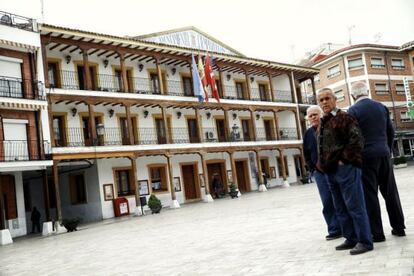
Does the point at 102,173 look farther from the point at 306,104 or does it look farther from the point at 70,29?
the point at 306,104

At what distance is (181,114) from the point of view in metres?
28.7

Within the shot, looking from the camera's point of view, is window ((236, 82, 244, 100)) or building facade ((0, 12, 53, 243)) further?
window ((236, 82, 244, 100))

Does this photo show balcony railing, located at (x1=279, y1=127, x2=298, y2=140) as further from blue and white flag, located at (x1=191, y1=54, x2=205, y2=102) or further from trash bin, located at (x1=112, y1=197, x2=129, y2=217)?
trash bin, located at (x1=112, y1=197, x2=129, y2=217)

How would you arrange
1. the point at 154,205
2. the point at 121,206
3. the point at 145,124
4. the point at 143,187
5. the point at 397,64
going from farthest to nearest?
the point at 397,64 < the point at 145,124 < the point at 143,187 < the point at 121,206 < the point at 154,205

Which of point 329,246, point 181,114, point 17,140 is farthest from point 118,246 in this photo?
point 181,114

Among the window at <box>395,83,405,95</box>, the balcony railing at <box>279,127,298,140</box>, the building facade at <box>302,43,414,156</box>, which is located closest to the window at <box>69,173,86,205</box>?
the balcony railing at <box>279,127,298,140</box>

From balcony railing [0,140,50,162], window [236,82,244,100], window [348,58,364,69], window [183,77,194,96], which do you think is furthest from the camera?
window [348,58,364,69]

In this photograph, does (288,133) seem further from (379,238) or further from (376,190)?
(379,238)

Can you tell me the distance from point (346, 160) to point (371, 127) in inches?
29.7

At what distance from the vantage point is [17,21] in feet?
66.4

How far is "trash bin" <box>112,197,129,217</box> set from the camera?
2330cm

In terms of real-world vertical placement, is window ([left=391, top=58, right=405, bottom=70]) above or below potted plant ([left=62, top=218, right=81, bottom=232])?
above

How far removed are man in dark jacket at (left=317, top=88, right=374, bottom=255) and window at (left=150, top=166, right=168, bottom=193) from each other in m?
21.8

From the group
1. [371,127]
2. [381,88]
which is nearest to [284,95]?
[381,88]
